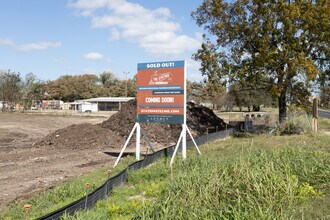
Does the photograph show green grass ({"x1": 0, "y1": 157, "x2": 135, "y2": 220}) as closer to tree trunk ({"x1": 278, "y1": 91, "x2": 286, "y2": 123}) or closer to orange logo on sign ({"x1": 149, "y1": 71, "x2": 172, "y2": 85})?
orange logo on sign ({"x1": 149, "y1": 71, "x2": 172, "y2": 85})

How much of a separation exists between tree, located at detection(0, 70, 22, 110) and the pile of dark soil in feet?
182

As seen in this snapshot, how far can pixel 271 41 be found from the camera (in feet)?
66.3

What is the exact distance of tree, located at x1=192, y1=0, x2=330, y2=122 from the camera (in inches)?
745

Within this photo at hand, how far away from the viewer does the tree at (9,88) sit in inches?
2889

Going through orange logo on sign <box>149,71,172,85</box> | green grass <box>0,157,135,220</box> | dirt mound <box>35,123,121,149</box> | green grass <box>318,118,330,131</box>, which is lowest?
green grass <box>0,157,135,220</box>

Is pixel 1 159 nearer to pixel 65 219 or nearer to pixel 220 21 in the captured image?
pixel 65 219

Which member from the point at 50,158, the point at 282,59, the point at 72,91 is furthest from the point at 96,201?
the point at 72,91

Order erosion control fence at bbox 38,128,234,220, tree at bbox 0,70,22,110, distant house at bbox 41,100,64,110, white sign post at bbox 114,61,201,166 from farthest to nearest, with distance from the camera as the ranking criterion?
distant house at bbox 41,100,64,110 < tree at bbox 0,70,22,110 < white sign post at bbox 114,61,201,166 < erosion control fence at bbox 38,128,234,220

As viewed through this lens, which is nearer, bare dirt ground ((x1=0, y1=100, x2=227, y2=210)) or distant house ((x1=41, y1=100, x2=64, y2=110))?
bare dirt ground ((x1=0, y1=100, x2=227, y2=210))

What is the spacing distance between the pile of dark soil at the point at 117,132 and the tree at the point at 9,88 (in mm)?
55360

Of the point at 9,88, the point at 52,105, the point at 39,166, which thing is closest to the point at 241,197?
the point at 39,166

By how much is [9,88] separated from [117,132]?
2297 inches

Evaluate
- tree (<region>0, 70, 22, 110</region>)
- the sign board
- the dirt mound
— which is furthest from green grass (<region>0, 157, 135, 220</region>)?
→ tree (<region>0, 70, 22, 110</region>)

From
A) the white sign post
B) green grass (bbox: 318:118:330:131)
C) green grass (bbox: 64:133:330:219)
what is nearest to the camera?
green grass (bbox: 64:133:330:219)
